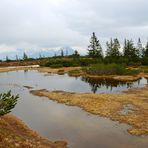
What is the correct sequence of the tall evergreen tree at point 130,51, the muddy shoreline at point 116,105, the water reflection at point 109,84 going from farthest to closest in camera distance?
the tall evergreen tree at point 130,51, the water reflection at point 109,84, the muddy shoreline at point 116,105

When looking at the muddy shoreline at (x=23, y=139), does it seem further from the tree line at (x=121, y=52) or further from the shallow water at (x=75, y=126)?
the tree line at (x=121, y=52)

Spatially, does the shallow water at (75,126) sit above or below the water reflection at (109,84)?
below

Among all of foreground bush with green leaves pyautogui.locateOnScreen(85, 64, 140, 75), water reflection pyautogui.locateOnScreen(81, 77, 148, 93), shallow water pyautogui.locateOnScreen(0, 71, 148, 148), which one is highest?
foreground bush with green leaves pyautogui.locateOnScreen(85, 64, 140, 75)

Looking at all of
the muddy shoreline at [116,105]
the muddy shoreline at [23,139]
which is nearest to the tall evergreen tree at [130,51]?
the muddy shoreline at [116,105]

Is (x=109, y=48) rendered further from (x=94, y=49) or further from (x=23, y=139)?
(x=23, y=139)

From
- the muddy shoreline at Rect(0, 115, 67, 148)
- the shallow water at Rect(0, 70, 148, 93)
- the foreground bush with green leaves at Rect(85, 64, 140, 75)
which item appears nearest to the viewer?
the muddy shoreline at Rect(0, 115, 67, 148)

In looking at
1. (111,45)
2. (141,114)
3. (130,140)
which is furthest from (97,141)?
(111,45)

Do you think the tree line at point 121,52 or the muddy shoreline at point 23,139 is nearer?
the muddy shoreline at point 23,139

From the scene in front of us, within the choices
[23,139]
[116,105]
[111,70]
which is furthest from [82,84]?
[23,139]

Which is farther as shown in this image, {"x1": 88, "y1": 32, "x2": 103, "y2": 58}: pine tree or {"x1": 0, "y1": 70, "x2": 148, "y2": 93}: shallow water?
{"x1": 88, "y1": 32, "x2": 103, "y2": 58}: pine tree

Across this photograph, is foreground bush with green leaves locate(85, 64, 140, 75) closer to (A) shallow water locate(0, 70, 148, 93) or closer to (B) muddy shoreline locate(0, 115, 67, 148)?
(A) shallow water locate(0, 70, 148, 93)

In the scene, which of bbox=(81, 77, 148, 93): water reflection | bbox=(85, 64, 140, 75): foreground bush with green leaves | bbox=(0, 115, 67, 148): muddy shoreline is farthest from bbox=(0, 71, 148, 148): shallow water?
bbox=(85, 64, 140, 75): foreground bush with green leaves

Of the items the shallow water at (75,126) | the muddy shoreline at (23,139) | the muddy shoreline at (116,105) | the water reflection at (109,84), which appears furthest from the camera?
the water reflection at (109,84)

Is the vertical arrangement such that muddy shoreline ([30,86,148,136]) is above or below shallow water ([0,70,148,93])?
below
